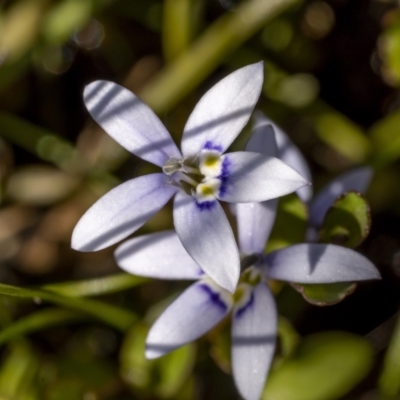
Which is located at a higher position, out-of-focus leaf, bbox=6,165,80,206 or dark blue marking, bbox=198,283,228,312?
dark blue marking, bbox=198,283,228,312

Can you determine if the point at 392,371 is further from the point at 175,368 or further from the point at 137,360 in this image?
the point at 137,360

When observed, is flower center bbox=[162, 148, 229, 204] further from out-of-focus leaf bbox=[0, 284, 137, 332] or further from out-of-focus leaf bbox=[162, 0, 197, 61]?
out-of-focus leaf bbox=[162, 0, 197, 61]

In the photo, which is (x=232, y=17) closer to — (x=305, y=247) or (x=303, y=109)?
(x=303, y=109)

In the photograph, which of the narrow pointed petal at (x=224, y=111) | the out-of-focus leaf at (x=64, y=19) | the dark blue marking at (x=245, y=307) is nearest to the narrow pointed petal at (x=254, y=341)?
the dark blue marking at (x=245, y=307)

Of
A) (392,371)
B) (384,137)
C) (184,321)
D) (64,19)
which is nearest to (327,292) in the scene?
(184,321)

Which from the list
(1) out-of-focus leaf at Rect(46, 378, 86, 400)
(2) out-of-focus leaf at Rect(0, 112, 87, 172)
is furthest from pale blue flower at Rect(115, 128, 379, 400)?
(2) out-of-focus leaf at Rect(0, 112, 87, 172)

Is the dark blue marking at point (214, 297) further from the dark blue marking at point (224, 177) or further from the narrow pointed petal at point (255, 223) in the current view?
the dark blue marking at point (224, 177)

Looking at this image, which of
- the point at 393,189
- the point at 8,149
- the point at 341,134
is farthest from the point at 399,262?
the point at 8,149

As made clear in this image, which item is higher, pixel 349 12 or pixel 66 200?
pixel 349 12
